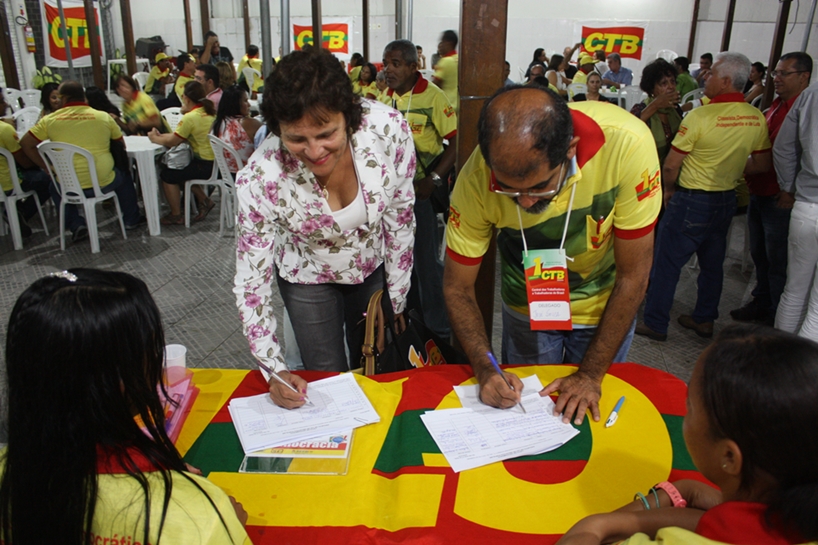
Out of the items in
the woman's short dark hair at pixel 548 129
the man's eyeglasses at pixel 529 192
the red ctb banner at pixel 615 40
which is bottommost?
the man's eyeglasses at pixel 529 192

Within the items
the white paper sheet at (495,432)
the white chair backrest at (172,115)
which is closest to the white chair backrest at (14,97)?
the white chair backrest at (172,115)

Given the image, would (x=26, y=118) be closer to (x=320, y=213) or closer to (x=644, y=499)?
(x=320, y=213)

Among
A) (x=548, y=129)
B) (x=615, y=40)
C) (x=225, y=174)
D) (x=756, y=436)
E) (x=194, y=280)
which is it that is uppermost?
(x=615, y=40)

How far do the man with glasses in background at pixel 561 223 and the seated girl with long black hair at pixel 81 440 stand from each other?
0.80m

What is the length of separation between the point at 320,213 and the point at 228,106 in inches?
145

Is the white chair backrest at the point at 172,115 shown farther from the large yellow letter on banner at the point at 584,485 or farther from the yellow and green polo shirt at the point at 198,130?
the large yellow letter on banner at the point at 584,485

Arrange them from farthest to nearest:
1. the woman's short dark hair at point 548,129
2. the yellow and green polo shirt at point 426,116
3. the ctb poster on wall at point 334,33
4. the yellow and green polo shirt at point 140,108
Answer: the ctb poster on wall at point 334,33, the yellow and green polo shirt at point 140,108, the yellow and green polo shirt at point 426,116, the woman's short dark hair at point 548,129

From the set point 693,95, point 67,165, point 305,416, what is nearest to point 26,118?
point 67,165

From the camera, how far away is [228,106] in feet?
16.2

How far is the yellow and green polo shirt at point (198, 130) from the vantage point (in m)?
5.16

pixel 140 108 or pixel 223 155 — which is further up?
pixel 140 108

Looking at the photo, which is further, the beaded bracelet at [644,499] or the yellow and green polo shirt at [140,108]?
the yellow and green polo shirt at [140,108]

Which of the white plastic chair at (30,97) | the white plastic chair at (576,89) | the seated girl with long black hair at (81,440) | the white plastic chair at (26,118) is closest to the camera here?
the seated girl with long black hair at (81,440)

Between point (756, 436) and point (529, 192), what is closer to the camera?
point (756, 436)
